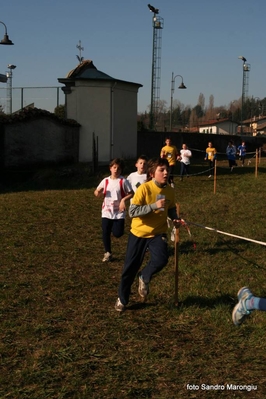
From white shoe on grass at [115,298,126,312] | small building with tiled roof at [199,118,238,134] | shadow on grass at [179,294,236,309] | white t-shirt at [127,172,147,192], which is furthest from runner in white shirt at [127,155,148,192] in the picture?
small building with tiled roof at [199,118,238,134]

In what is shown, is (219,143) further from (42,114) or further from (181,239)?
(181,239)

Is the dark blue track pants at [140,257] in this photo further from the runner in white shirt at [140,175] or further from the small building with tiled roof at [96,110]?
the small building with tiled roof at [96,110]

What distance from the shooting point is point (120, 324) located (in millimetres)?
5645

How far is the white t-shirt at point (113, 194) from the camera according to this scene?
8203mm

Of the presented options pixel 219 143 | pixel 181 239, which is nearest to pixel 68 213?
pixel 181 239

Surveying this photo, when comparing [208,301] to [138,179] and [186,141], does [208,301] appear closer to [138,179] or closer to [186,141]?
[138,179]

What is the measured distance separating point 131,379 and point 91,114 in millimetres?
24333

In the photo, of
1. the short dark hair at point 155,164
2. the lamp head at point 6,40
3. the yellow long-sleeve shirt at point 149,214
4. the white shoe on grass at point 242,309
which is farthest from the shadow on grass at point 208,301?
the lamp head at point 6,40

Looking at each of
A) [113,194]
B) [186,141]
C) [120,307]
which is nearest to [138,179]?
[113,194]

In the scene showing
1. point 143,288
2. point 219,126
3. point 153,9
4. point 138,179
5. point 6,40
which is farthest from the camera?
point 219,126

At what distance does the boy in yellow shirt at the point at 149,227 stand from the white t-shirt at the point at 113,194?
6.84ft

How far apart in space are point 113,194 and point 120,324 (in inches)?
117

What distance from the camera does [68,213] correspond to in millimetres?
14375

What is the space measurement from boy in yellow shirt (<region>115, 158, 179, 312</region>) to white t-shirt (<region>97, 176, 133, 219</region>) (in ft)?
6.84
